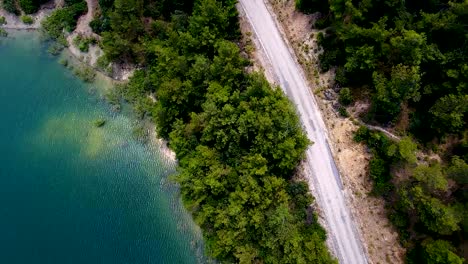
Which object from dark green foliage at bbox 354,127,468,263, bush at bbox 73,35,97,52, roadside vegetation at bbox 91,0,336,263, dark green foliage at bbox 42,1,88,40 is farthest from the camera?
dark green foliage at bbox 42,1,88,40

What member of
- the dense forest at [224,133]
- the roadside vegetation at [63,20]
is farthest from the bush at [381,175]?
the roadside vegetation at [63,20]

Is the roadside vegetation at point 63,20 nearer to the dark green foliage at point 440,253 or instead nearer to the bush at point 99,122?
the bush at point 99,122

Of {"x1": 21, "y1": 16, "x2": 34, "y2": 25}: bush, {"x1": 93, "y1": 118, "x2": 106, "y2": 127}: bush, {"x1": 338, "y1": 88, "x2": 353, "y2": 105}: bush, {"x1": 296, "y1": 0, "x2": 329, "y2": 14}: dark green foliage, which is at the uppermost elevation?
{"x1": 296, "y1": 0, "x2": 329, "y2": 14}: dark green foliage

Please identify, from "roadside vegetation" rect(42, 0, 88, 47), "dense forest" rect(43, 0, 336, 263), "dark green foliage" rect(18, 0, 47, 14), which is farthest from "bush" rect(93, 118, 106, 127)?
"dark green foliage" rect(18, 0, 47, 14)

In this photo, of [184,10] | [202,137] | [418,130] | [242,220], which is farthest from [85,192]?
[418,130]

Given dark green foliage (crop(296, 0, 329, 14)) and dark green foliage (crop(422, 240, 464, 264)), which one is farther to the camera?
dark green foliage (crop(296, 0, 329, 14))

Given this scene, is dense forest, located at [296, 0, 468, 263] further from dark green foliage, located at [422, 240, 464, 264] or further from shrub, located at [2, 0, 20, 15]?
shrub, located at [2, 0, 20, 15]

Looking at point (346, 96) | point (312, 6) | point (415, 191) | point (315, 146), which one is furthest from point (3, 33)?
point (415, 191)

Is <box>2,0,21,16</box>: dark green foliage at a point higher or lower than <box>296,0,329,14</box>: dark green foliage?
lower
